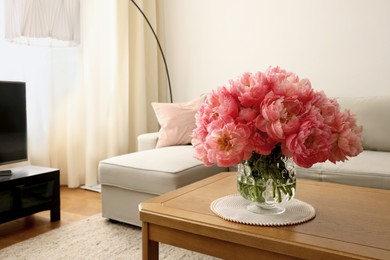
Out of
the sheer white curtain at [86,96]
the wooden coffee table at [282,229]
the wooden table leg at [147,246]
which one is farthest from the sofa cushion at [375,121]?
the sheer white curtain at [86,96]

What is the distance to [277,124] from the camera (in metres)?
1.07

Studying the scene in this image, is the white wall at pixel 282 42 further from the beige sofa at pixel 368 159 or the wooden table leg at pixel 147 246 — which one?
the wooden table leg at pixel 147 246

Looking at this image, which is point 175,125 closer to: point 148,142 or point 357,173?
point 148,142

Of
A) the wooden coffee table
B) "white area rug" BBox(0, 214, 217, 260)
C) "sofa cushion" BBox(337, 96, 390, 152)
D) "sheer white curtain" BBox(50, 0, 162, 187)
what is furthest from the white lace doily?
"sheer white curtain" BBox(50, 0, 162, 187)

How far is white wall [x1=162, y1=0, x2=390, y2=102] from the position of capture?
3020mm

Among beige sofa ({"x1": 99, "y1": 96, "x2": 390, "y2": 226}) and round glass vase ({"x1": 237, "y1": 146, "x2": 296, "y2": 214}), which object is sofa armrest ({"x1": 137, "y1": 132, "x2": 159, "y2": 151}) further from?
round glass vase ({"x1": 237, "y1": 146, "x2": 296, "y2": 214})

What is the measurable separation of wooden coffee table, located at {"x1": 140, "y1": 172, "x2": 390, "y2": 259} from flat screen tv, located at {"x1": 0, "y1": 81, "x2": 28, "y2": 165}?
1.50m

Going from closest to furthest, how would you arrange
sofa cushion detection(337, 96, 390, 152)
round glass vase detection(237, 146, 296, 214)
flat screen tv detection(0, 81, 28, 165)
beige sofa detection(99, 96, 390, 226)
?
round glass vase detection(237, 146, 296, 214) < beige sofa detection(99, 96, 390, 226) < flat screen tv detection(0, 81, 28, 165) < sofa cushion detection(337, 96, 390, 152)

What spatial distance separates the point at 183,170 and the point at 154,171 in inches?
6.7

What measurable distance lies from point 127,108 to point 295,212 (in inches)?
105

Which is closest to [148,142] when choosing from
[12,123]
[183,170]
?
[183,170]

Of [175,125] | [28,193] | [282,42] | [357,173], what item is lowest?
[28,193]

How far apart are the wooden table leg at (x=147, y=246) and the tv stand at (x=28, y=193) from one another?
1.31 m

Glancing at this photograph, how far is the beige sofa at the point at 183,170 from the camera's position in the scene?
82.0 inches
